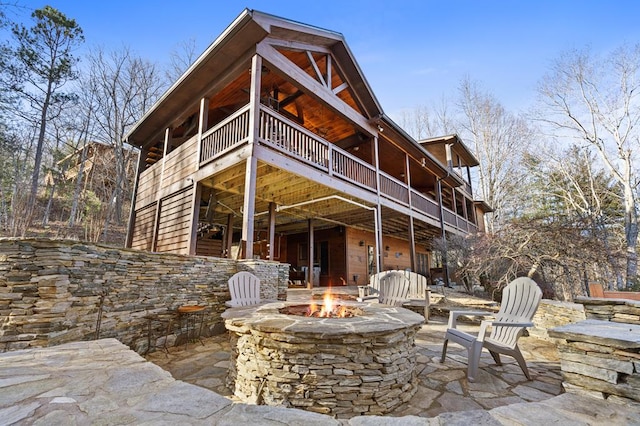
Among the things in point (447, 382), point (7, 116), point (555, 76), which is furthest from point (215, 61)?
point (555, 76)

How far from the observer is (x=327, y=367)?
96.3 inches

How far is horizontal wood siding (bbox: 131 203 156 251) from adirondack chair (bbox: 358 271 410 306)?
6.98 meters

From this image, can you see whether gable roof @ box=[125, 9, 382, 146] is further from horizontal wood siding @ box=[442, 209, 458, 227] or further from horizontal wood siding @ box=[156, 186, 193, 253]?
horizontal wood siding @ box=[442, 209, 458, 227]

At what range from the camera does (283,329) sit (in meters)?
2.47

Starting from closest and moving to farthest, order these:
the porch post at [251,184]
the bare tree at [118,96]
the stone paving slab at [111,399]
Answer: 1. the stone paving slab at [111,399]
2. the porch post at [251,184]
3. the bare tree at [118,96]

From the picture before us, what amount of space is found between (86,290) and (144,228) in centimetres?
648

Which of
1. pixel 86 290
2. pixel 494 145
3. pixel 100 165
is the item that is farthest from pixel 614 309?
pixel 100 165

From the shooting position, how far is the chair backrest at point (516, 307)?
322 cm

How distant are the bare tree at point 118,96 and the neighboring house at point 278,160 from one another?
18.0ft

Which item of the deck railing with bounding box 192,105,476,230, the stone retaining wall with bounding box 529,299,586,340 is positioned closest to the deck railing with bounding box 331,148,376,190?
the deck railing with bounding box 192,105,476,230

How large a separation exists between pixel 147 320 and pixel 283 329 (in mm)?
2696

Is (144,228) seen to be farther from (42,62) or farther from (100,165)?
(100,165)

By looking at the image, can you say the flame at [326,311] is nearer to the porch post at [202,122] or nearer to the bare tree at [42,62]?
the porch post at [202,122]

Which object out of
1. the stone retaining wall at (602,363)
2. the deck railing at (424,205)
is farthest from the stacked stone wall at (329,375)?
the deck railing at (424,205)
